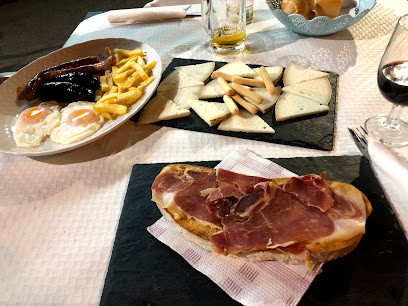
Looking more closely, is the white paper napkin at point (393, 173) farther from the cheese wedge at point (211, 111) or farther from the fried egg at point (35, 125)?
the fried egg at point (35, 125)

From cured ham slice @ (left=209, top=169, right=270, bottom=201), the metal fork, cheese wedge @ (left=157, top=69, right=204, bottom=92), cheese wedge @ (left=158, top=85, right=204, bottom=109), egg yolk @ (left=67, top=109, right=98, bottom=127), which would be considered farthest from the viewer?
cheese wedge @ (left=157, top=69, right=204, bottom=92)

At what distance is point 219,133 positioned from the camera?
5.61 feet

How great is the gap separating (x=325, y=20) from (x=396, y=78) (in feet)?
3.03

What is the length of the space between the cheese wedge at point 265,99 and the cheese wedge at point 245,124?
68 mm

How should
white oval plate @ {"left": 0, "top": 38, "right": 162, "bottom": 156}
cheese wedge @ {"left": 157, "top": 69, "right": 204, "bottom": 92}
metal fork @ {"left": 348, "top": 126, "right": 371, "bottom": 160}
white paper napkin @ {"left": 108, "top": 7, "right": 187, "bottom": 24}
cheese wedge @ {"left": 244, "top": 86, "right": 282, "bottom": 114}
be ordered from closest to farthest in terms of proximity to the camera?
1. metal fork @ {"left": 348, "top": 126, "right": 371, "bottom": 160}
2. white oval plate @ {"left": 0, "top": 38, "right": 162, "bottom": 156}
3. cheese wedge @ {"left": 244, "top": 86, "right": 282, "bottom": 114}
4. cheese wedge @ {"left": 157, "top": 69, "right": 204, "bottom": 92}
5. white paper napkin @ {"left": 108, "top": 7, "right": 187, "bottom": 24}

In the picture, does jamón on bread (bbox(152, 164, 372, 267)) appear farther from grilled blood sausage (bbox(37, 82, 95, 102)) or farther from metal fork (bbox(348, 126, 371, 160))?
grilled blood sausage (bbox(37, 82, 95, 102))

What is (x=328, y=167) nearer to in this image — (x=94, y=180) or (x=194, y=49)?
(x=94, y=180)

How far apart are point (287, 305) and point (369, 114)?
45.9 inches

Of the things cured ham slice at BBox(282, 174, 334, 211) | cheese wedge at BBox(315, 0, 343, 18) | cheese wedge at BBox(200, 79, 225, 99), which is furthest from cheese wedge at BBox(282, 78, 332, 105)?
cured ham slice at BBox(282, 174, 334, 211)

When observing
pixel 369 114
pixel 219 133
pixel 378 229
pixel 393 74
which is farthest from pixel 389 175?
pixel 219 133

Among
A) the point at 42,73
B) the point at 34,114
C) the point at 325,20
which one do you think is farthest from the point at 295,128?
the point at 42,73

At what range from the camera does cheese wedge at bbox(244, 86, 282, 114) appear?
5.87ft

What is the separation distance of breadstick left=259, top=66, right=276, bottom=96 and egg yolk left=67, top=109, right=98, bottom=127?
0.97m

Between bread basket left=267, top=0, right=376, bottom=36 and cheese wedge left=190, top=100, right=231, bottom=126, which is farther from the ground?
bread basket left=267, top=0, right=376, bottom=36
